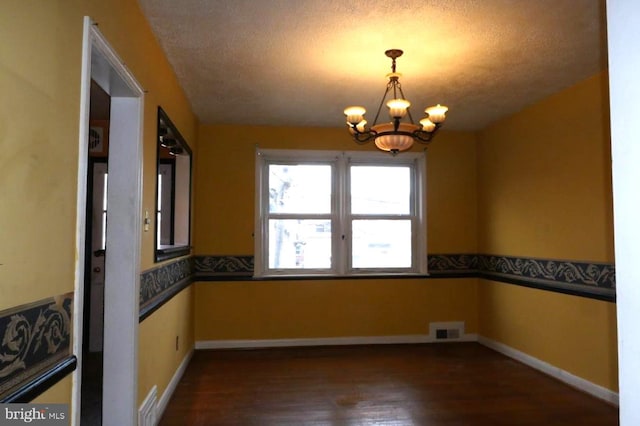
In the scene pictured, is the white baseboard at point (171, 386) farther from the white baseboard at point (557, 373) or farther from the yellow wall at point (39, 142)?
the white baseboard at point (557, 373)

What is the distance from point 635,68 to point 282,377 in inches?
136

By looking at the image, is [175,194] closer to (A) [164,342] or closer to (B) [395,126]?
(A) [164,342]

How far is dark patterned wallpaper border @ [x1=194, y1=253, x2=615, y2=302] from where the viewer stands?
3.19 metres

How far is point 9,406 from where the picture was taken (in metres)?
1.03

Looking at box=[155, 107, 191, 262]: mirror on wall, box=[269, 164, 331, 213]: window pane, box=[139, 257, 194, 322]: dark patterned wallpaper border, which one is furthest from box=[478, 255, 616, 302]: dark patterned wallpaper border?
box=[155, 107, 191, 262]: mirror on wall

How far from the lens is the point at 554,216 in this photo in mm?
3662

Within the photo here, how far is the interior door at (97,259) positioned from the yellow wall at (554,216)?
4.17m

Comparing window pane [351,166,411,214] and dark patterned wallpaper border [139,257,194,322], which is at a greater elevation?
window pane [351,166,411,214]

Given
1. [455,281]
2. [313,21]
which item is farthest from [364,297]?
[313,21]

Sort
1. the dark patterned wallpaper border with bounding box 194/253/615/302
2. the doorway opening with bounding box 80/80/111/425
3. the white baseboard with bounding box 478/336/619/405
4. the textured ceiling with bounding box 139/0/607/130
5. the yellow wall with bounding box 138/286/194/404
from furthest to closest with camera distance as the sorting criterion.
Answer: the doorway opening with bounding box 80/80/111/425 → the dark patterned wallpaper border with bounding box 194/253/615/302 → the white baseboard with bounding box 478/336/619/405 → the yellow wall with bounding box 138/286/194/404 → the textured ceiling with bounding box 139/0/607/130

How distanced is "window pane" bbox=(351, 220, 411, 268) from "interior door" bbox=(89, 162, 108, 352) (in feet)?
8.92

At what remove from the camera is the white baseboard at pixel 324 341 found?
447cm

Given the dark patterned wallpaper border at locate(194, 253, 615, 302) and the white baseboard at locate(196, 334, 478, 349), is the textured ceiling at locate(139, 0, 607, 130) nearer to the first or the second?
the dark patterned wallpaper border at locate(194, 253, 615, 302)

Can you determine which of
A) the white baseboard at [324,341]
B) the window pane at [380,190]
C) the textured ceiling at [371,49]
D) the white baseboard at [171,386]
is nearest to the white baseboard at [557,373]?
the white baseboard at [324,341]
